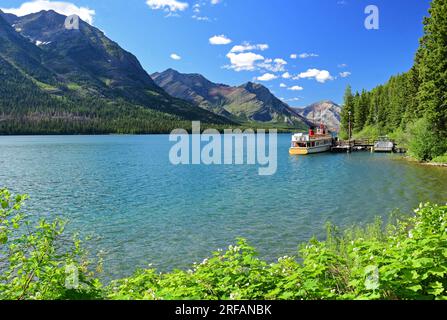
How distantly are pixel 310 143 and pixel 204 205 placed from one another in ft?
210

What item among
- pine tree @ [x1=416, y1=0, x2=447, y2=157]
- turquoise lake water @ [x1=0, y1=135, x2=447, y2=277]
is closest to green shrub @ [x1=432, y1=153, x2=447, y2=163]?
pine tree @ [x1=416, y1=0, x2=447, y2=157]

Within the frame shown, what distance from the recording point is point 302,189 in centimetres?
3681

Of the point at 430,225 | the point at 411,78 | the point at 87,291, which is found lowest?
the point at 87,291

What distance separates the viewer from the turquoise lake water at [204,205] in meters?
18.7

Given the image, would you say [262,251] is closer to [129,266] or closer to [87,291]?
[129,266]

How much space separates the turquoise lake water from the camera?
18.7m

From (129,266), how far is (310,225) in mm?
11552

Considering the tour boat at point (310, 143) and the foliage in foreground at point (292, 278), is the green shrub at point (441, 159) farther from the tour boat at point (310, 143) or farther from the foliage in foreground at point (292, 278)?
the foliage in foreground at point (292, 278)

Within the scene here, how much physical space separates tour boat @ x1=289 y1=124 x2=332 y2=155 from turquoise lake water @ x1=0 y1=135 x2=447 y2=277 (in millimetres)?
35184

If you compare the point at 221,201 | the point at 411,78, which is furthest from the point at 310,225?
the point at 411,78

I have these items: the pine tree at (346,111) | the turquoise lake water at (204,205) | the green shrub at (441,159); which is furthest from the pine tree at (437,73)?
the pine tree at (346,111)

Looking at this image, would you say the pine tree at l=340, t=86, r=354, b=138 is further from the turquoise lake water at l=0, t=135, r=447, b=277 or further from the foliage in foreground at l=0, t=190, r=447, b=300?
the foliage in foreground at l=0, t=190, r=447, b=300

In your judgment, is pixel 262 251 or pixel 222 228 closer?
pixel 262 251

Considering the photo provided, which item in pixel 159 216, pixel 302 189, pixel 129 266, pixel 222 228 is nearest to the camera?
pixel 129 266
